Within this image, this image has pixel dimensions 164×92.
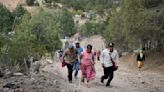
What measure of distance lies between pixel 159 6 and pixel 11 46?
471 inches

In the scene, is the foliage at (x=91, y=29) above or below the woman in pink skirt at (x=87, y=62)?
below

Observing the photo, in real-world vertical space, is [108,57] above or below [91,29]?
above

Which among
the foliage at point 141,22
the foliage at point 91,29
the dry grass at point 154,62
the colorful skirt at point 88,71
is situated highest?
the colorful skirt at point 88,71

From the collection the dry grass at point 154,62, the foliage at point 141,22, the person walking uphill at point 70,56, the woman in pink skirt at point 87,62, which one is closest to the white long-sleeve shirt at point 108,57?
the woman in pink skirt at point 87,62

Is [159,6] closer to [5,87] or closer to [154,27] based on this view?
[154,27]

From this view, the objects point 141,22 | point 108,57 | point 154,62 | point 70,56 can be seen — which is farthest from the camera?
point 154,62

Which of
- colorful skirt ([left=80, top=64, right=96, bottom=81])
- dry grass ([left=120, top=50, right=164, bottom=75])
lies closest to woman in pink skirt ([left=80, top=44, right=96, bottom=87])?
colorful skirt ([left=80, top=64, right=96, bottom=81])

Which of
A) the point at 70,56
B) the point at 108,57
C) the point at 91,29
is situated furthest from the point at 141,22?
the point at 91,29

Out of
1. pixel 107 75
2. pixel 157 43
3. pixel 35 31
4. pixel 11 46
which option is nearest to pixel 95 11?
pixel 35 31

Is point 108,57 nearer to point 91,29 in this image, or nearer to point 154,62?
point 154,62

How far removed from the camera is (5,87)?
16.5 meters

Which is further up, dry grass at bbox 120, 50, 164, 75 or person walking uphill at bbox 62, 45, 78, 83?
person walking uphill at bbox 62, 45, 78, 83

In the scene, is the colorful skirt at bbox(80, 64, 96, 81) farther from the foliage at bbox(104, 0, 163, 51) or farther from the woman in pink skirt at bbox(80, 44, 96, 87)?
the foliage at bbox(104, 0, 163, 51)

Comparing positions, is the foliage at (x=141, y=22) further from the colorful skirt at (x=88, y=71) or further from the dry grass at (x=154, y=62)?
the colorful skirt at (x=88, y=71)
